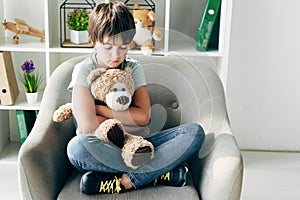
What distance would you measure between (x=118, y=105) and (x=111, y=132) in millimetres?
94

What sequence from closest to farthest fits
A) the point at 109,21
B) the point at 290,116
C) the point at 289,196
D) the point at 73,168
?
the point at 109,21 < the point at 73,168 < the point at 289,196 < the point at 290,116

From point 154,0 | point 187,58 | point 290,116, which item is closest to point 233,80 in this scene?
point 290,116

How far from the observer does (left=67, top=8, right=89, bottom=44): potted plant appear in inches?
98.3

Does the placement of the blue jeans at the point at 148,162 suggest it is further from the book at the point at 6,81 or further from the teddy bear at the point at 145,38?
the book at the point at 6,81

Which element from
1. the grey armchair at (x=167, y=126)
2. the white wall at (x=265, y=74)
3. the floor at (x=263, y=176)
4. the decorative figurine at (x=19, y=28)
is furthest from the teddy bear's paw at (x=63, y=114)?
the white wall at (x=265, y=74)

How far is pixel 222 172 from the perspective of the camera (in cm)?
162

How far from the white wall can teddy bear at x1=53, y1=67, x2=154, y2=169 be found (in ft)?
3.72

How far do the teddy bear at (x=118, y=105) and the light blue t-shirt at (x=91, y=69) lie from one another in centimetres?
2

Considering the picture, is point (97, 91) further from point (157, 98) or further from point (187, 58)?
point (187, 58)

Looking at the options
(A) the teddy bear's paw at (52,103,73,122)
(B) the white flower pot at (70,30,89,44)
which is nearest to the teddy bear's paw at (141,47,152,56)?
(A) the teddy bear's paw at (52,103,73,122)

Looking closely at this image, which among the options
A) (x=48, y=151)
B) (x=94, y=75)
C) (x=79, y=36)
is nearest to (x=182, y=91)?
(x=94, y=75)

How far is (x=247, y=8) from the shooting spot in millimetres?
2686

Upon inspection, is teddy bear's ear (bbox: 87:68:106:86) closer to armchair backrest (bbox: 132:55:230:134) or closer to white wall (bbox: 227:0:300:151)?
armchair backrest (bbox: 132:55:230:134)

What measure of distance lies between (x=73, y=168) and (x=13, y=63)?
1081 millimetres
